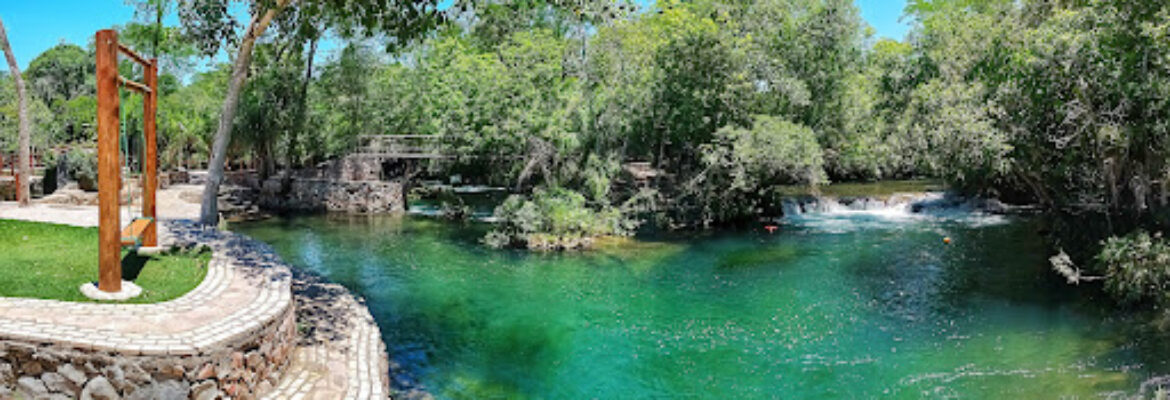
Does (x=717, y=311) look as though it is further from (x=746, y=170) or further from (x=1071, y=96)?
(x=746, y=170)

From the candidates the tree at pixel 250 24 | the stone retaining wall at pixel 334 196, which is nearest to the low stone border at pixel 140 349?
the tree at pixel 250 24

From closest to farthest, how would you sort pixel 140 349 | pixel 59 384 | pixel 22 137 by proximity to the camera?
pixel 140 349 < pixel 59 384 < pixel 22 137

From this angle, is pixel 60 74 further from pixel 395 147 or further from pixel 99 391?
pixel 99 391

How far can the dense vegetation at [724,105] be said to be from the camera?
12984 mm

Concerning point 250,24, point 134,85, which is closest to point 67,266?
point 134,85

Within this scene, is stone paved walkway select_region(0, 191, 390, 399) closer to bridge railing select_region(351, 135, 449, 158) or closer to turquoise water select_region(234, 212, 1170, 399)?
turquoise water select_region(234, 212, 1170, 399)

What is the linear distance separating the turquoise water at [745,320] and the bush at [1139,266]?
54cm

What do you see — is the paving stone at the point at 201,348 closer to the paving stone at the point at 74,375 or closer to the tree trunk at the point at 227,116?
the paving stone at the point at 74,375

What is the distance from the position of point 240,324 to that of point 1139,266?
13790 mm

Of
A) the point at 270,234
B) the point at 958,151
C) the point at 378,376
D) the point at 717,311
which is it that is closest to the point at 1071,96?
the point at 958,151

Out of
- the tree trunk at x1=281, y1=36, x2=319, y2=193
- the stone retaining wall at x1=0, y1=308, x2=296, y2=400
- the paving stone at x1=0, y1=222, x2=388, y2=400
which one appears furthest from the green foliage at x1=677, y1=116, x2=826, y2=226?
the stone retaining wall at x1=0, y1=308, x2=296, y2=400

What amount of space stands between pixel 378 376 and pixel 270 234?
15.6 metres

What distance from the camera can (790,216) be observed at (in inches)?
1051

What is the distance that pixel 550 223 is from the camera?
2088 cm
